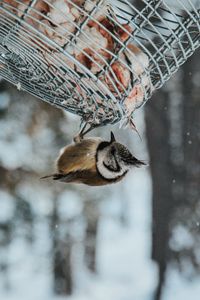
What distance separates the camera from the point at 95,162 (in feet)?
4.65

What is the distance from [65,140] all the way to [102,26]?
2302mm

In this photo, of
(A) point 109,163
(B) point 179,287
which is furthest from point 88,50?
(B) point 179,287

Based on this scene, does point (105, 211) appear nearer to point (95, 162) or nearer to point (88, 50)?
point (95, 162)

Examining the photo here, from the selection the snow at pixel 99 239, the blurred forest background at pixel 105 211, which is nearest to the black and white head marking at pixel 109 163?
the blurred forest background at pixel 105 211

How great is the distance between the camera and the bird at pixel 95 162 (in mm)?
1383

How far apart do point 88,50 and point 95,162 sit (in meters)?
0.41

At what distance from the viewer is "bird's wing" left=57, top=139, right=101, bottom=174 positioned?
4.68 ft

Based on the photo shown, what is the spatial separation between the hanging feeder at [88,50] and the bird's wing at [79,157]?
19 centimetres

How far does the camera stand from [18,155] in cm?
333

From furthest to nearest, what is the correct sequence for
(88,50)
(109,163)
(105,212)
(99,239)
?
(99,239) → (105,212) → (109,163) → (88,50)

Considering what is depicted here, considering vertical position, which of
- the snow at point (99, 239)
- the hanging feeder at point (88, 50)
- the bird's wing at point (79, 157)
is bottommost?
the snow at point (99, 239)

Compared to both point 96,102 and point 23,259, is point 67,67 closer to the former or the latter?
point 96,102

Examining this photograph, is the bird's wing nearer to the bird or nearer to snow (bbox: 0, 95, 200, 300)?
the bird

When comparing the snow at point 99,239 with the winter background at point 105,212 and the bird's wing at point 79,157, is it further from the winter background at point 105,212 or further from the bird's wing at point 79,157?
the bird's wing at point 79,157
